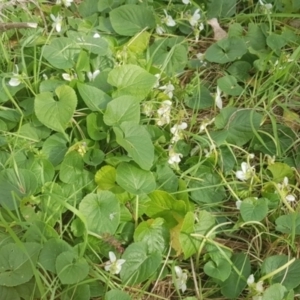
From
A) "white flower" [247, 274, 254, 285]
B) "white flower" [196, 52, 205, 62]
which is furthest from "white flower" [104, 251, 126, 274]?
"white flower" [196, 52, 205, 62]

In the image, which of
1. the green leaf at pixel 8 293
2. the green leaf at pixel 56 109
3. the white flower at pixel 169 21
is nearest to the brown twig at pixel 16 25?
the green leaf at pixel 56 109

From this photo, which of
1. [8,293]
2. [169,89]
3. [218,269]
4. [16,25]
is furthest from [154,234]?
[16,25]

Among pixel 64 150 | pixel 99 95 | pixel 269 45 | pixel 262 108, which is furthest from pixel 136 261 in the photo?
pixel 269 45

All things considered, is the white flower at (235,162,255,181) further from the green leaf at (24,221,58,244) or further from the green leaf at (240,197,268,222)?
the green leaf at (24,221,58,244)

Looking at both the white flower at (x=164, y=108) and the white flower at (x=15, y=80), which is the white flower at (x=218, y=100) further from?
the white flower at (x=15, y=80)

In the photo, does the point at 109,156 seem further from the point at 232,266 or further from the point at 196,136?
the point at 232,266
